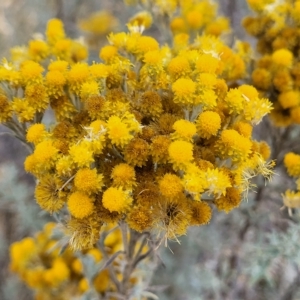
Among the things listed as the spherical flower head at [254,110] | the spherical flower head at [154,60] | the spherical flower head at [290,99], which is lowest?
the spherical flower head at [290,99]

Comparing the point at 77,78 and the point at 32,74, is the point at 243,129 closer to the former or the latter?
the point at 77,78

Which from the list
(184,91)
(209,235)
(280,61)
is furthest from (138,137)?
(209,235)

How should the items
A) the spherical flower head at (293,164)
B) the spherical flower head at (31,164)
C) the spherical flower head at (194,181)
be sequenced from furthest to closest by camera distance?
the spherical flower head at (293,164), the spherical flower head at (31,164), the spherical flower head at (194,181)

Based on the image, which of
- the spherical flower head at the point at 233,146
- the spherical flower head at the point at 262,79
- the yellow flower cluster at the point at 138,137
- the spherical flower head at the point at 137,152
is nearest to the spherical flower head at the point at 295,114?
the spherical flower head at the point at 262,79

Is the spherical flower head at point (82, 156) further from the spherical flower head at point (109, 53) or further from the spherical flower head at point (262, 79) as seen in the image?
the spherical flower head at point (262, 79)

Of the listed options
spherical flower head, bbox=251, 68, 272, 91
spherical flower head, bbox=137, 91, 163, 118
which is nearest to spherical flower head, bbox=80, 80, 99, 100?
spherical flower head, bbox=137, 91, 163, 118

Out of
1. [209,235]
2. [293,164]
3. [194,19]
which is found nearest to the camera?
[293,164]

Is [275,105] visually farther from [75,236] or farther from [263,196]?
[75,236]
